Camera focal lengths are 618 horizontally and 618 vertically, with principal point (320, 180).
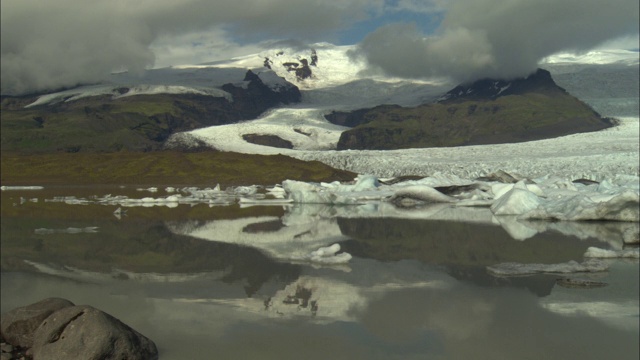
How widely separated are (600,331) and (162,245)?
35.7 ft

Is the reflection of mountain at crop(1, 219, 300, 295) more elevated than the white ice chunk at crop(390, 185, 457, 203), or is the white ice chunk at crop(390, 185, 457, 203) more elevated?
the reflection of mountain at crop(1, 219, 300, 295)

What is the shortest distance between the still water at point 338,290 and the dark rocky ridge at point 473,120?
11815 centimetres

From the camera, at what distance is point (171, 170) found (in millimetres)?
65188

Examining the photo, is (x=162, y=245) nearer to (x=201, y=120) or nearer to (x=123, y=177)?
(x=123, y=177)

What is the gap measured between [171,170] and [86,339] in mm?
60471

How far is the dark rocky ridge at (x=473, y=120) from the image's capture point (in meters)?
151

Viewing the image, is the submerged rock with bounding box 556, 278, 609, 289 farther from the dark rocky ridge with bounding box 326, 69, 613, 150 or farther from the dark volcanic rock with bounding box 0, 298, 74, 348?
the dark rocky ridge with bounding box 326, 69, 613, 150

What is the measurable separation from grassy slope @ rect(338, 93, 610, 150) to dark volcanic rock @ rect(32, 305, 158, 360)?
124270mm

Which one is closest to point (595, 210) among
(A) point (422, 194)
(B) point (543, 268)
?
(B) point (543, 268)

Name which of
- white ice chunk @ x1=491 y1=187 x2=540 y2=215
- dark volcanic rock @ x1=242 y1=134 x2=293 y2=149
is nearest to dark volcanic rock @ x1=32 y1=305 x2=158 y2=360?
white ice chunk @ x1=491 y1=187 x2=540 y2=215

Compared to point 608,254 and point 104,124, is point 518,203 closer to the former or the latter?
point 608,254

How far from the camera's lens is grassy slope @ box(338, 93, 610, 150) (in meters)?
148

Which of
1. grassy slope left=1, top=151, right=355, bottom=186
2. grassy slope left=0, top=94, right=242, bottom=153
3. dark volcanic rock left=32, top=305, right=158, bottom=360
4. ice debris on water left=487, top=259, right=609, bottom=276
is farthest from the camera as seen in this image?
grassy slope left=0, top=94, right=242, bottom=153

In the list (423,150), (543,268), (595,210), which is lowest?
(423,150)
